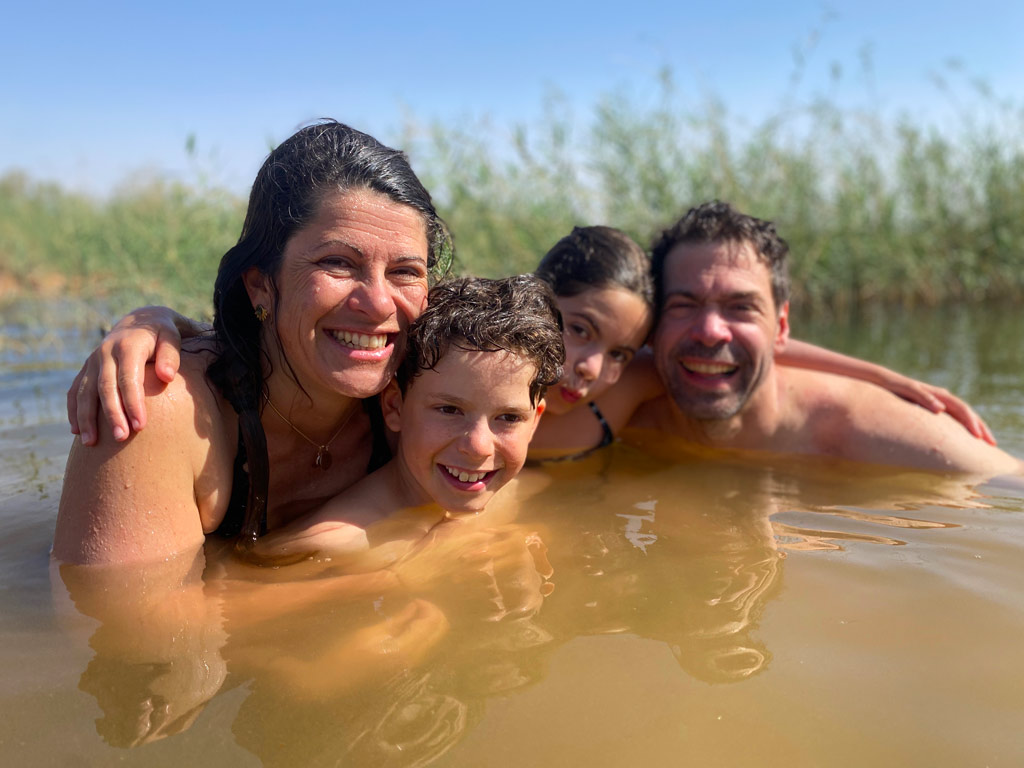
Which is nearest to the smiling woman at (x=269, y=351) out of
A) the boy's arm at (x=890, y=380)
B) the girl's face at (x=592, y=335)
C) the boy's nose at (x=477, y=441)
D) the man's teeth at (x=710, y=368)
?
the boy's nose at (x=477, y=441)

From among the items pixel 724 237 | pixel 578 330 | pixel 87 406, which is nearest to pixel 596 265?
pixel 578 330

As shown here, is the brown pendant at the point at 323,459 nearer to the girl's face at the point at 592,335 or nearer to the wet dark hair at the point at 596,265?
the girl's face at the point at 592,335

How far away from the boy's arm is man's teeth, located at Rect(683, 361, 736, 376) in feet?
1.97

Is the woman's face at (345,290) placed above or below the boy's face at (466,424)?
above

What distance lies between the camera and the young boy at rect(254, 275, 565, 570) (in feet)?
9.17

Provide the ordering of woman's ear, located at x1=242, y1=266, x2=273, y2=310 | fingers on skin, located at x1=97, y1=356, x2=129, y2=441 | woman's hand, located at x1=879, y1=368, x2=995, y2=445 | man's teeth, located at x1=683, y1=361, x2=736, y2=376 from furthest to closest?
woman's hand, located at x1=879, y1=368, x2=995, y2=445 < man's teeth, located at x1=683, y1=361, x2=736, y2=376 < woman's ear, located at x1=242, y1=266, x2=273, y2=310 < fingers on skin, located at x1=97, y1=356, x2=129, y2=441

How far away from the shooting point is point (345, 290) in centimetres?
265

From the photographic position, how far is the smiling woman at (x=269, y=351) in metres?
2.49

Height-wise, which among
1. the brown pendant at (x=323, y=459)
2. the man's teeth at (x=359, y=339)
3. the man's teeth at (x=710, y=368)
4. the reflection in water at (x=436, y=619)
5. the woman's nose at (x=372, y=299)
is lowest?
the reflection in water at (x=436, y=619)

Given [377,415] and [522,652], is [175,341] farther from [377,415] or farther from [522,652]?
[522,652]

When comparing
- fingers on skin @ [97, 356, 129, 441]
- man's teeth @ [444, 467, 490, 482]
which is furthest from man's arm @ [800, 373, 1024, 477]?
fingers on skin @ [97, 356, 129, 441]

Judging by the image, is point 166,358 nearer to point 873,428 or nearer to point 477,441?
point 477,441

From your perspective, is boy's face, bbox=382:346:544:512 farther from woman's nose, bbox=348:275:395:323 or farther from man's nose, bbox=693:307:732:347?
man's nose, bbox=693:307:732:347

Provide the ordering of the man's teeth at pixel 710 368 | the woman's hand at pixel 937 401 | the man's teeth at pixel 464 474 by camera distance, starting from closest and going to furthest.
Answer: the man's teeth at pixel 464 474, the man's teeth at pixel 710 368, the woman's hand at pixel 937 401
